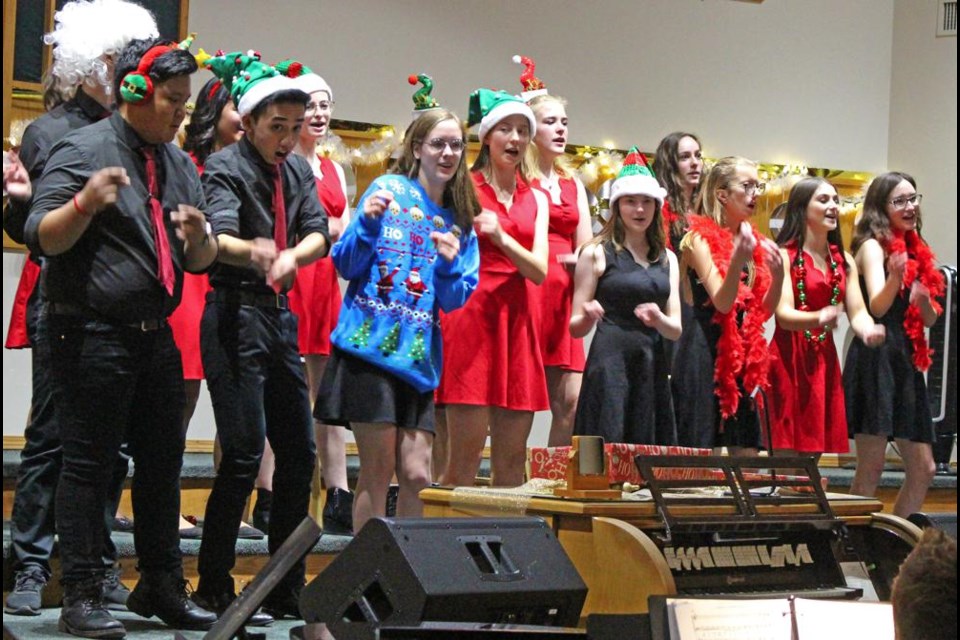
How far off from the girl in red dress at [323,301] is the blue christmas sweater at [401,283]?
0.54 meters

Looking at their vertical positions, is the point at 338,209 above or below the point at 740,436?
above

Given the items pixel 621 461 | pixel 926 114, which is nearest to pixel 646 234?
pixel 621 461

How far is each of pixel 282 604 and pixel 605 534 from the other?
986 millimetres

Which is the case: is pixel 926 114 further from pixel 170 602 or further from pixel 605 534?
pixel 170 602

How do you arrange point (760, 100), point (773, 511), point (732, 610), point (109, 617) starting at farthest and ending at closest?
point (760, 100) → point (773, 511) → point (109, 617) → point (732, 610)

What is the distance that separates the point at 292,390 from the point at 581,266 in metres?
1.34

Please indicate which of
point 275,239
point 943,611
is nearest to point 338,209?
point 275,239

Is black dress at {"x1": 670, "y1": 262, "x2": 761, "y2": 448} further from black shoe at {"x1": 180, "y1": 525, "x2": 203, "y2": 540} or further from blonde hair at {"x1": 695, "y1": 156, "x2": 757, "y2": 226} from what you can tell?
black shoe at {"x1": 180, "y1": 525, "x2": 203, "y2": 540}

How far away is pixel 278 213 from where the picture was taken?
11.0 ft

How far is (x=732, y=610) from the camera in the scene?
2.61 m

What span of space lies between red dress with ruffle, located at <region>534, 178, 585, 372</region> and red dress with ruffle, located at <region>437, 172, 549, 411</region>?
24 centimetres

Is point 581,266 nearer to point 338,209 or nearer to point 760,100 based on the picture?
point 338,209

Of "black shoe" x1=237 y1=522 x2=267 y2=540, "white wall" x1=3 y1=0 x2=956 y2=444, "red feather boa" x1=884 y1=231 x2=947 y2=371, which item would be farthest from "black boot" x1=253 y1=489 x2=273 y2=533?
"red feather boa" x1=884 y1=231 x2=947 y2=371

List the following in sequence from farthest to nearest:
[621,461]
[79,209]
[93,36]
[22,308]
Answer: [22,308] < [93,36] < [621,461] < [79,209]
